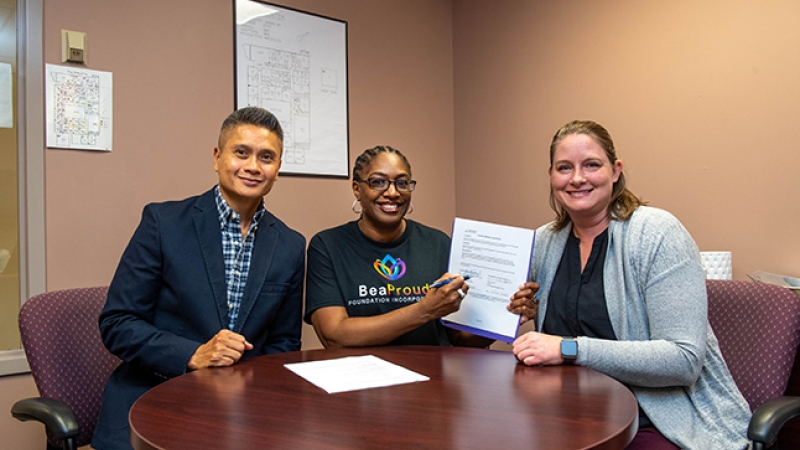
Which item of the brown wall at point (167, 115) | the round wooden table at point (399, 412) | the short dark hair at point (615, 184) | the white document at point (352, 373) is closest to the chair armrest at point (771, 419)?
the round wooden table at point (399, 412)

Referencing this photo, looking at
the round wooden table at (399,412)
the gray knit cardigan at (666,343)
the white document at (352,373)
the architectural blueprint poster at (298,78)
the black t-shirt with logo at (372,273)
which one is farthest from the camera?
the architectural blueprint poster at (298,78)

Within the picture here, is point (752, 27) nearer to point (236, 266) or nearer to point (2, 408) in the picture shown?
point (236, 266)

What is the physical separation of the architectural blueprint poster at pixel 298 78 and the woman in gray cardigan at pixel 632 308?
1624mm

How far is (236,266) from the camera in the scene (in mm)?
1866

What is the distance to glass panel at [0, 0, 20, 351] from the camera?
231cm

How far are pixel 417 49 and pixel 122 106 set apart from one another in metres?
1.84

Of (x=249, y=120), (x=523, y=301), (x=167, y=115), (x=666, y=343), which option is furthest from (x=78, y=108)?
(x=666, y=343)

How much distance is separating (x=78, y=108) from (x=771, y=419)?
2.58 metres

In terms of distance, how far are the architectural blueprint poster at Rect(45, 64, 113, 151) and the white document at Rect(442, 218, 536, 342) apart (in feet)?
5.27

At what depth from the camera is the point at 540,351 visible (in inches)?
60.6

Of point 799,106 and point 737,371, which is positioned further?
point 799,106

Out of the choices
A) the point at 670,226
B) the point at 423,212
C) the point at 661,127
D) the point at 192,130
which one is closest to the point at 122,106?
the point at 192,130

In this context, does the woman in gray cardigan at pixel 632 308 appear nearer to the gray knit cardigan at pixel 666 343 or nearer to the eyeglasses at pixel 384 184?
the gray knit cardigan at pixel 666 343

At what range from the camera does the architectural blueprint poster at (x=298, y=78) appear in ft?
9.56
